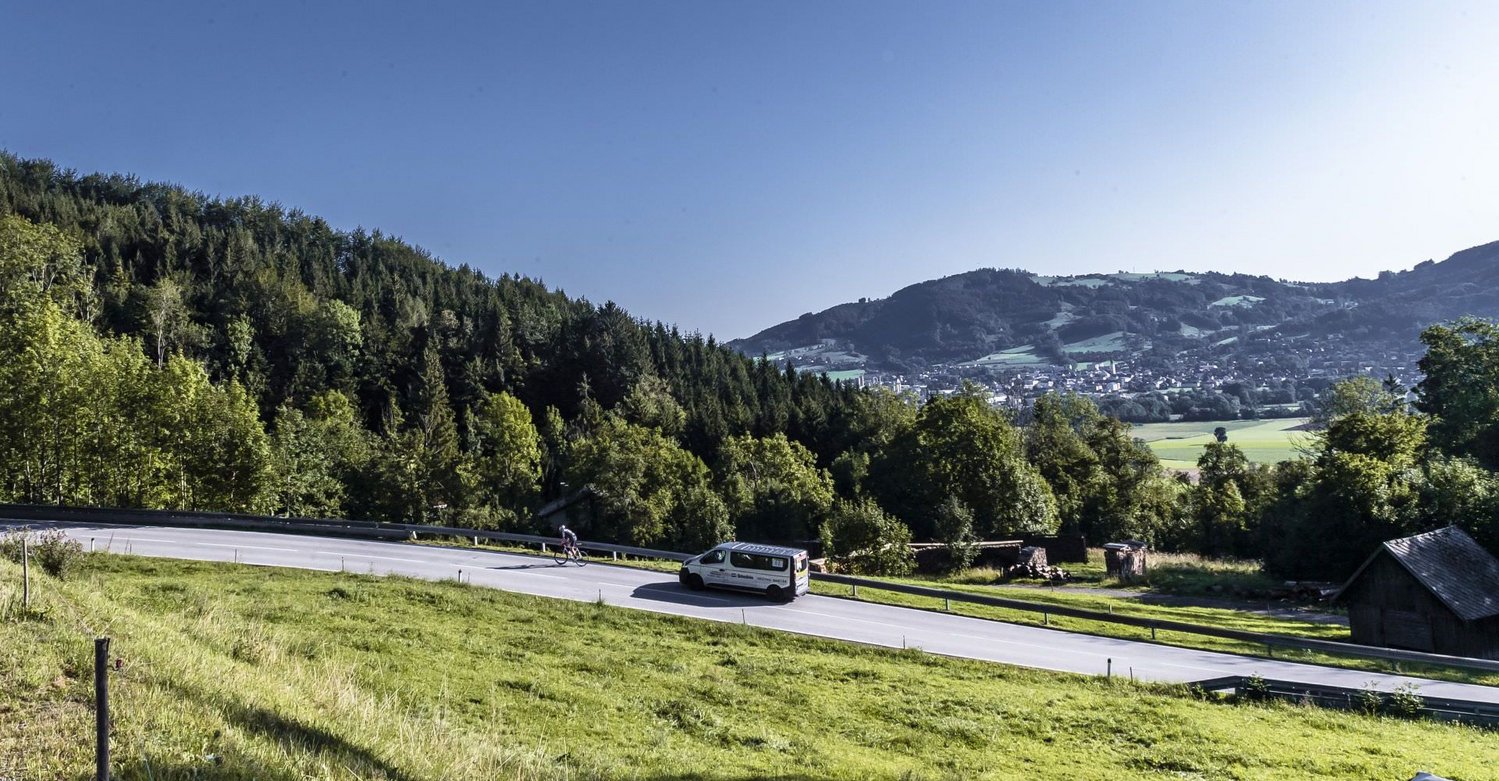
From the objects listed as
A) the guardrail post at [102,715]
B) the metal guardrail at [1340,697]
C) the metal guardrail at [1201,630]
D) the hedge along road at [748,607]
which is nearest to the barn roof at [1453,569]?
the metal guardrail at [1201,630]

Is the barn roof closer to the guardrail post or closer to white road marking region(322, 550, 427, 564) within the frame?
white road marking region(322, 550, 427, 564)

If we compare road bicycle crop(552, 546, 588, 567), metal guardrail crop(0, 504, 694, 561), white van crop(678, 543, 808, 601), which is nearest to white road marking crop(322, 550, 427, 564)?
metal guardrail crop(0, 504, 694, 561)

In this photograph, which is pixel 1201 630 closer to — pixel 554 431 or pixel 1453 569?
pixel 1453 569

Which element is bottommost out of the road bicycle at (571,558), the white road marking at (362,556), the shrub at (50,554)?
the road bicycle at (571,558)

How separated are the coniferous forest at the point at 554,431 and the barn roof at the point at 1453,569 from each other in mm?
9399

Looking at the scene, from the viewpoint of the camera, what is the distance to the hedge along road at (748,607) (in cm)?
2484

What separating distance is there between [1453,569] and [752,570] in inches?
1120

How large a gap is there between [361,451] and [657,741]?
6485 cm

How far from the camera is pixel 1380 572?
33531mm

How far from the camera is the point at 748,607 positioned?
97.6 ft

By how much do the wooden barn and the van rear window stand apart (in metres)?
23.6

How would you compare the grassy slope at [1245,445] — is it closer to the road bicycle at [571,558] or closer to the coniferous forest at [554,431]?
the coniferous forest at [554,431]

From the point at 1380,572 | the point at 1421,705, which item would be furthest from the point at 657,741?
the point at 1380,572

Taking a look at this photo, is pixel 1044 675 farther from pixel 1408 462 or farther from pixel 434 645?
pixel 1408 462
